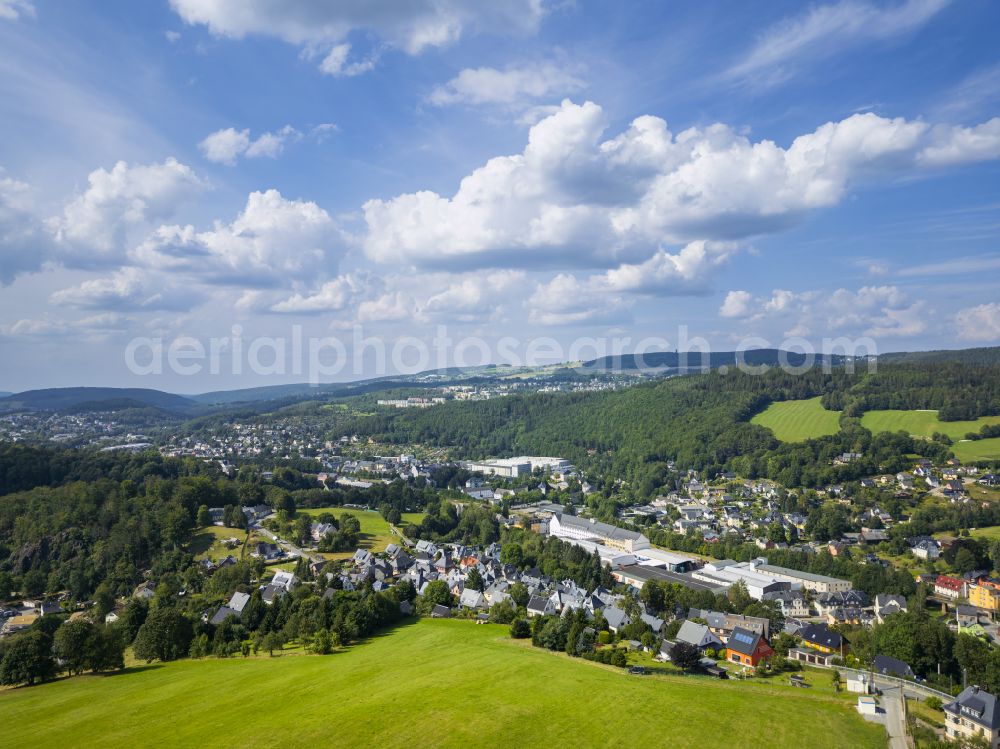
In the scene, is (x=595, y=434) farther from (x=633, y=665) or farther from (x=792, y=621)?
(x=633, y=665)

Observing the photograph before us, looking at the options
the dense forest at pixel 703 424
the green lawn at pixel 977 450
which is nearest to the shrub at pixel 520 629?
the dense forest at pixel 703 424

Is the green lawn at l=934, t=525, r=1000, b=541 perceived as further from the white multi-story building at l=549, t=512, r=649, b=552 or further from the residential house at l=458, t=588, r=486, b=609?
the residential house at l=458, t=588, r=486, b=609

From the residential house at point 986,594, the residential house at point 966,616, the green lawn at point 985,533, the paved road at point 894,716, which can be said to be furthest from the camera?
the green lawn at point 985,533

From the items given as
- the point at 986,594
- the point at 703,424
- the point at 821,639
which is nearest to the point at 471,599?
the point at 821,639

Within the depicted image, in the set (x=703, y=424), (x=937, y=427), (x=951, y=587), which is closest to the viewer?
Result: (x=951, y=587)

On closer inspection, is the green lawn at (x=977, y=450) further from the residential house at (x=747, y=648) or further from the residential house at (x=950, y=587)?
the residential house at (x=747, y=648)

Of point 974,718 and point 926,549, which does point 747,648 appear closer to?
point 974,718

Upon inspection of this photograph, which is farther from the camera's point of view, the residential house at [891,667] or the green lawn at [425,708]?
the residential house at [891,667]

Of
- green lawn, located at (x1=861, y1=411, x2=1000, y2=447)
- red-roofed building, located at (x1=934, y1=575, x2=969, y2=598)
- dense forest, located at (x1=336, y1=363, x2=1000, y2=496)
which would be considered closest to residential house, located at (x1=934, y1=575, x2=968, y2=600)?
red-roofed building, located at (x1=934, y1=575, x2=969, y2=598)
